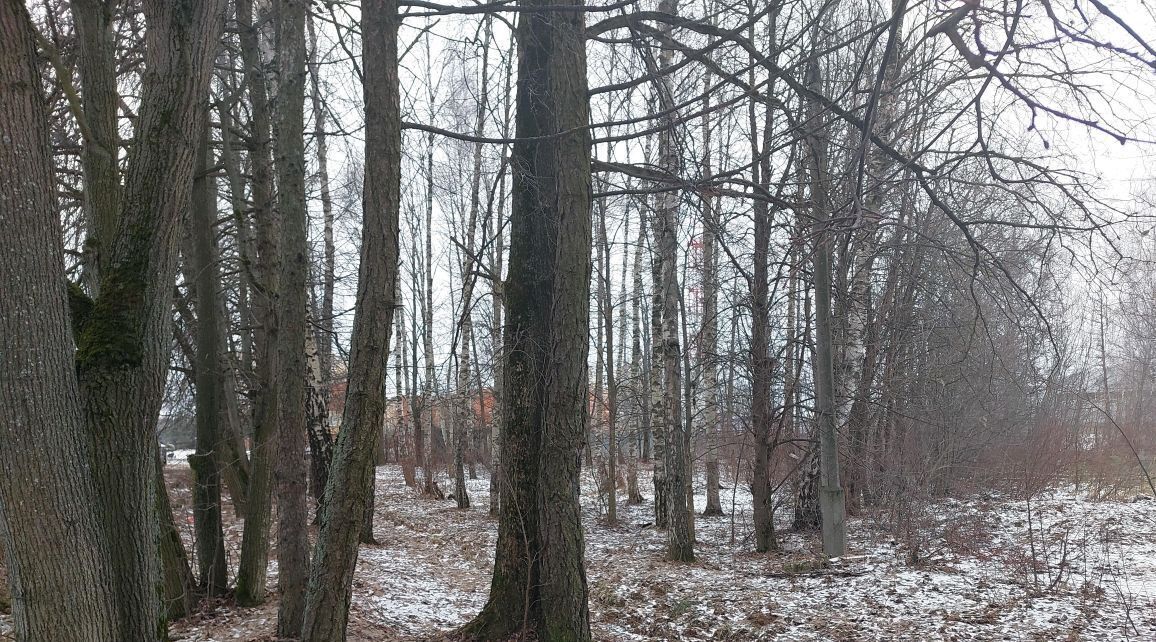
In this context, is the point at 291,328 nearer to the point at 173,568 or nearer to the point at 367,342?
the point at 367,342

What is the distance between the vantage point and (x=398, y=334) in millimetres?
24531

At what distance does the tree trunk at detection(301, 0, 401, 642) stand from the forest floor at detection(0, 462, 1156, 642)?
5.84 feet

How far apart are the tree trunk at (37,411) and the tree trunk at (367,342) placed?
3.45 feet

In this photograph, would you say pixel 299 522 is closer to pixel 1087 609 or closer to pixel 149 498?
pixel 149 498

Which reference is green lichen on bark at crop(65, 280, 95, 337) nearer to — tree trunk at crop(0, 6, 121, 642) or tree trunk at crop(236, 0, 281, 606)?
tree trunk at crop(0, 6, 121, 642)

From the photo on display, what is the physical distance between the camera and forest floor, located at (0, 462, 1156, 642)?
595 centimetres

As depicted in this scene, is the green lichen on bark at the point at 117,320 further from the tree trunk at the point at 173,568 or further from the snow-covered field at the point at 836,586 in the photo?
the snow-covered field at the point at 836,586

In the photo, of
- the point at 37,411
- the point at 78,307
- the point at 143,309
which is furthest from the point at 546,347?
the point at 37,411

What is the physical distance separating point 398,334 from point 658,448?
48.0 feet

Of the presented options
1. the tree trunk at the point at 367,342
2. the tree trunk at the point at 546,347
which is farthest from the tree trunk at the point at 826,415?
the tree trunk at the point at 367,342

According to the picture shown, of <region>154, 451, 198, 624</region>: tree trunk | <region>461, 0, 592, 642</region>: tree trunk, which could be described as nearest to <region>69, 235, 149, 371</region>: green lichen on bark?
<region>461, 0, 592, 642</region>: tree trunk

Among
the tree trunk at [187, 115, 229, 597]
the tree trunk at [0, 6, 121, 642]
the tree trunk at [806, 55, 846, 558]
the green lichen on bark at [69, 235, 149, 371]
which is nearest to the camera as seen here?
the tree trunk at [0, 6, 121, 642]

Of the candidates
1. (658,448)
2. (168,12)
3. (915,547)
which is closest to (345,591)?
(168,12)

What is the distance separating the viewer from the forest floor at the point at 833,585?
5.95 meters
